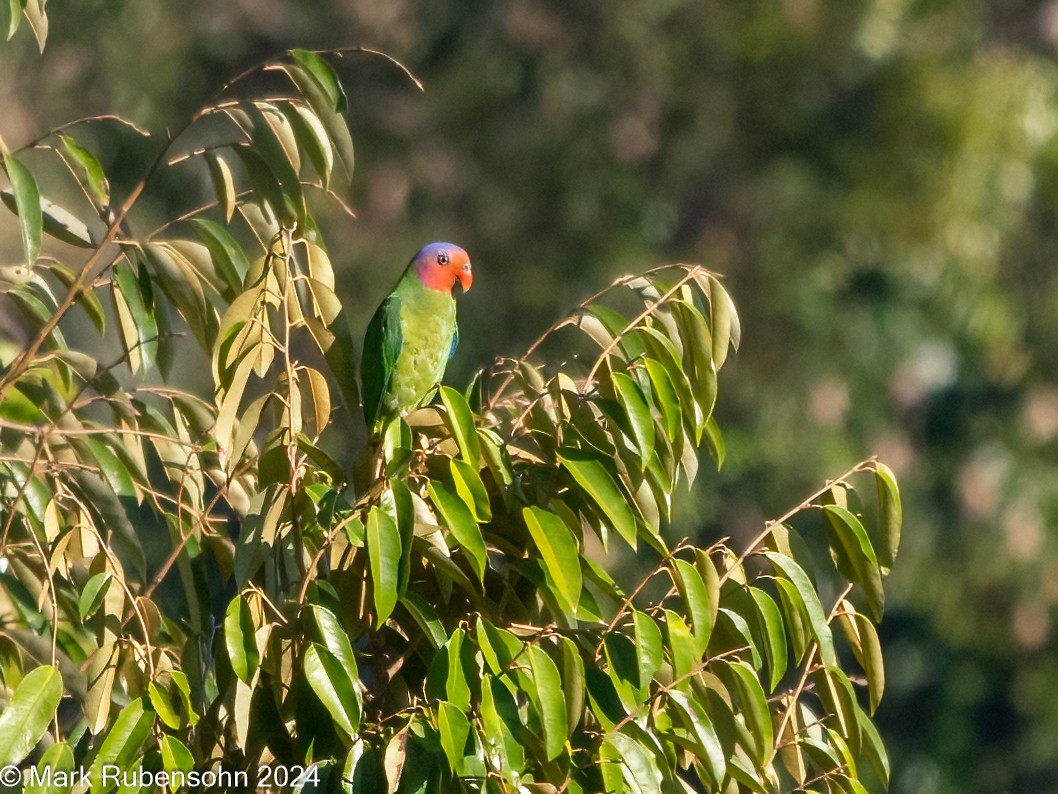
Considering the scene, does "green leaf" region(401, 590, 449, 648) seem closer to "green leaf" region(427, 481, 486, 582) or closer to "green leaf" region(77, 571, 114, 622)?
"green leaf" region(427, 481, 486, 582)

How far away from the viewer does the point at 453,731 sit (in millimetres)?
1475

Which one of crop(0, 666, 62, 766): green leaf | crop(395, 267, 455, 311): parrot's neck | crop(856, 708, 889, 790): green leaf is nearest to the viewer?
crop(0, 666, 62, 766): green leaf

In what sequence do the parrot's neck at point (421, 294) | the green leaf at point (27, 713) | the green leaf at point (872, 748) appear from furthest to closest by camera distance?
the parrot's neck at point (421, 294) < the green leaf at point (872, 748) < the green leaf at point (27, 713)

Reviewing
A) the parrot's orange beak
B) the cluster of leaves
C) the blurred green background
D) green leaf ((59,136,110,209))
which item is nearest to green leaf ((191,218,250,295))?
the cluster of leaves

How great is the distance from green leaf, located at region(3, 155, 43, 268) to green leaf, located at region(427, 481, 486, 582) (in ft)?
2.07

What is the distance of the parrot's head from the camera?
2.85 metres

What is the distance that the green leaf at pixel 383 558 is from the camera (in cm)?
148

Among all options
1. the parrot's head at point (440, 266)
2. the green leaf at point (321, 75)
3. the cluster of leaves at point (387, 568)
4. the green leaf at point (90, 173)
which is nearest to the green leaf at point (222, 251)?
the cluster of leaves at point (387, 568)

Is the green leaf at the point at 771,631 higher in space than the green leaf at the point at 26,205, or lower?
lower

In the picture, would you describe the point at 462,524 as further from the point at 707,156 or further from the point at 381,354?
the point at 707,156

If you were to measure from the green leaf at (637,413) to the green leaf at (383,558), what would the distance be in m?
0.33

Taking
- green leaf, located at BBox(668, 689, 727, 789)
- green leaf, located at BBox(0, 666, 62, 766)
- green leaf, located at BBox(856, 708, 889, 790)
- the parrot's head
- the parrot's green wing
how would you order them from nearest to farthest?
green leaf, located at BBox(0, 666, 62, 766), green leaf, located at BBox(668, 689, 727, 789), green leaf, located at BBox(856, 708, 889, 790), the parrot's green wing, the parrot's head

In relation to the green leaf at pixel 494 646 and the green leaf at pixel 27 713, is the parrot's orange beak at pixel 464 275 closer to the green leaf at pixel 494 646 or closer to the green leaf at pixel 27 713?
the green leaf at pixel 494 646

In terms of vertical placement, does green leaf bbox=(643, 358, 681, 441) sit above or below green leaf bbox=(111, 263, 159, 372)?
above
